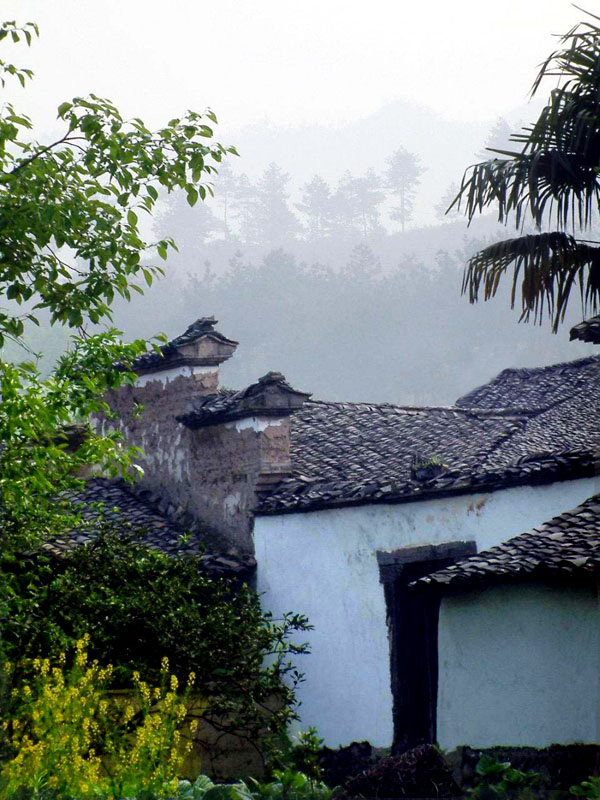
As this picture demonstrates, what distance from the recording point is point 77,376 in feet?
28.5

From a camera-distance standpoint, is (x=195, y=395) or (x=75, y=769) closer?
(x=75, y=769)

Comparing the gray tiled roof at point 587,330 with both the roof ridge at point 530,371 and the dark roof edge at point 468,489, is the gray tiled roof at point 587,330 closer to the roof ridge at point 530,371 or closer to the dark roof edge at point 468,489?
the dark roof edge at point 468,489

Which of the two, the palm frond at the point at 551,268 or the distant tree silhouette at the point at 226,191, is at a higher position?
the distant tree silhouette at the point at 226,191

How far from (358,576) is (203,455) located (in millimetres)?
3369

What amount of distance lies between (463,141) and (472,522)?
101299 millimetres

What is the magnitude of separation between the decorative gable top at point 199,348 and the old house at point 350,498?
→ 23mm

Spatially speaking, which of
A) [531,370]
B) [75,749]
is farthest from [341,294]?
[75,749]

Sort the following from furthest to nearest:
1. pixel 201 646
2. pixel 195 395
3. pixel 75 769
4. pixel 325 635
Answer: pixel 195 395
pixel 325 635
pixel 201 646
pixel 75 769

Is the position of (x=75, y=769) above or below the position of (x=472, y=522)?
below

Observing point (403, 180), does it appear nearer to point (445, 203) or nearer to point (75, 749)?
point (445, 203)

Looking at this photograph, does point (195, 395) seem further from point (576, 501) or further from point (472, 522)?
point (576, 501)

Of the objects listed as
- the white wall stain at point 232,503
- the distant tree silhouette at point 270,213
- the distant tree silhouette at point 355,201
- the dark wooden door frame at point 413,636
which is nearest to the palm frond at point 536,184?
the dark wooden door frame at point 413,636

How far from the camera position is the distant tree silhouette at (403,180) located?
74.5m

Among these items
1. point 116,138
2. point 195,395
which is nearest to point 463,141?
point 195,395
